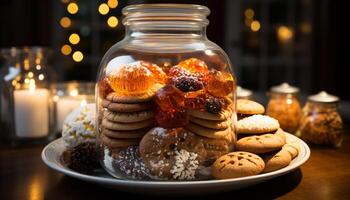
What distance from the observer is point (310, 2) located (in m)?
3.31

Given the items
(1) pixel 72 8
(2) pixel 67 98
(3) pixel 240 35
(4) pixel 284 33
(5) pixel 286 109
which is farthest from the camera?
(4) pixel 284 33

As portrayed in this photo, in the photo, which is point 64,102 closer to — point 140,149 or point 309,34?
point 140,149

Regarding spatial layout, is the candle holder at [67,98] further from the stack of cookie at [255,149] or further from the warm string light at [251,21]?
the warm string light at [251,21]

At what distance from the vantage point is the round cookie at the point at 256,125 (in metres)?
0.82

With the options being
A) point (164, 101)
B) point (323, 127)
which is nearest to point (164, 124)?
point (164, 101)

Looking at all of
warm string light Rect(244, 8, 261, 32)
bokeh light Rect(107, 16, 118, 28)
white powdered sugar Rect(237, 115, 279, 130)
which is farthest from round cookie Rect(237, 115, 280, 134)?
warm string light Rect(244, 8, 261, 32)

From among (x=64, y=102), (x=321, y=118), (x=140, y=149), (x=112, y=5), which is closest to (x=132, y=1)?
(x=112, y=5)

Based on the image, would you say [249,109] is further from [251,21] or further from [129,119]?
[251,21]

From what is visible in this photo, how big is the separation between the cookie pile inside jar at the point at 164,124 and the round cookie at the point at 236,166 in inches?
1.1

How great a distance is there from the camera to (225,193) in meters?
0.69

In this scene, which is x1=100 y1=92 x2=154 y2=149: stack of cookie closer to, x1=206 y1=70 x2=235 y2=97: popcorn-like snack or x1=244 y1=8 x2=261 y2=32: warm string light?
x1=206 y1=70 x2=235 y2=97: popcorn-like snack

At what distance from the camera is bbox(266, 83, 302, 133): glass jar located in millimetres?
1137

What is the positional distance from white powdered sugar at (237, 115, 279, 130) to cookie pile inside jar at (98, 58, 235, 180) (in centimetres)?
10

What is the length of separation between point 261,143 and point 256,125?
0.22ft
